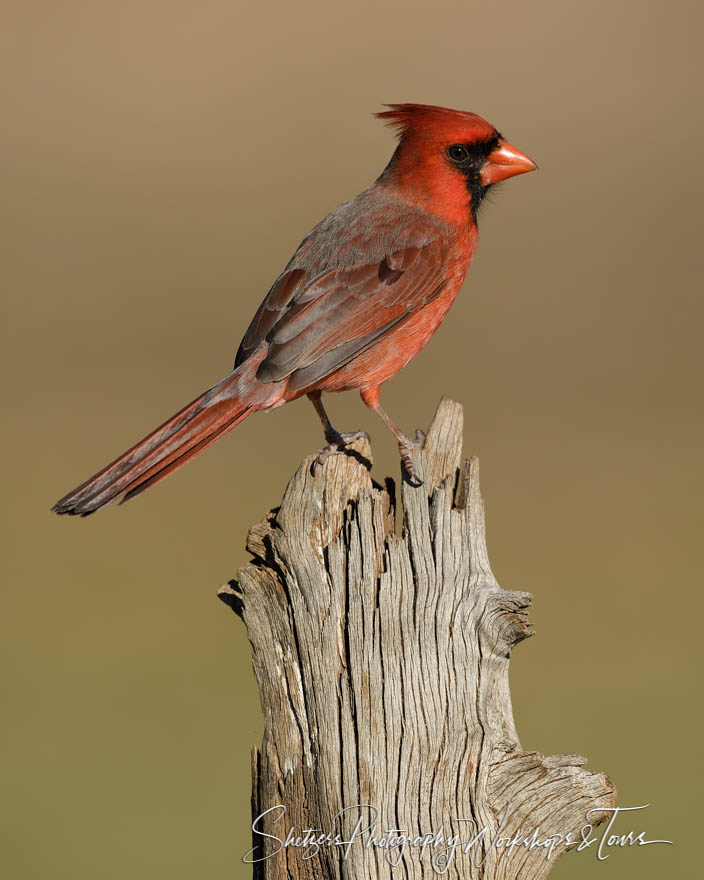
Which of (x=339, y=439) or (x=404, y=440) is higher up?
(x=339, y=439)

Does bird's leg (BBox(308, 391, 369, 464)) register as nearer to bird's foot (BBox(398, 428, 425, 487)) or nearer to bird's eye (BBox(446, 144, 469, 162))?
bird's foot (BBox(398, 428, 425, 487))

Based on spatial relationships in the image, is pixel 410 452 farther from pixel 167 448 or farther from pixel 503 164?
pixel 503 164

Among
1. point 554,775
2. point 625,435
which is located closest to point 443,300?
point 554,775

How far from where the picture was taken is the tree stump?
2.73 metres

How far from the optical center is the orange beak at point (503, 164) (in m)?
4.30

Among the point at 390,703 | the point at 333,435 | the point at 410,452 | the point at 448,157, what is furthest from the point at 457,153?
the point at 390,703

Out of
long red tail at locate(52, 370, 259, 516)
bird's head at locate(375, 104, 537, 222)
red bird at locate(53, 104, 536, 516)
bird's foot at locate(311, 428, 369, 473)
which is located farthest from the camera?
bird's head at locate(375, 104, 537, 222)

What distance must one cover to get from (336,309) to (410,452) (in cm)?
83

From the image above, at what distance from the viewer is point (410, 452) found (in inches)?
129

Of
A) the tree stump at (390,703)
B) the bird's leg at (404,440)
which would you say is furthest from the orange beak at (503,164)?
the tree stump at (390,703)

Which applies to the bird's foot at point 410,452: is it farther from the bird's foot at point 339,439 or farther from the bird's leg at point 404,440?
the bird's foot at point 339,439

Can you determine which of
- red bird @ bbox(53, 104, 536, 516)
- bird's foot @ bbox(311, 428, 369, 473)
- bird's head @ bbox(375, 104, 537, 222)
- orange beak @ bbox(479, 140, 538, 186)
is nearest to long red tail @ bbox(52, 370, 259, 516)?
red bird @ bbox(53, 104, 536, 516)

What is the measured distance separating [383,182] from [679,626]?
4436mm

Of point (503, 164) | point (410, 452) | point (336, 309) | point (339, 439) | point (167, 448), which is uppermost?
point (503, 164)
